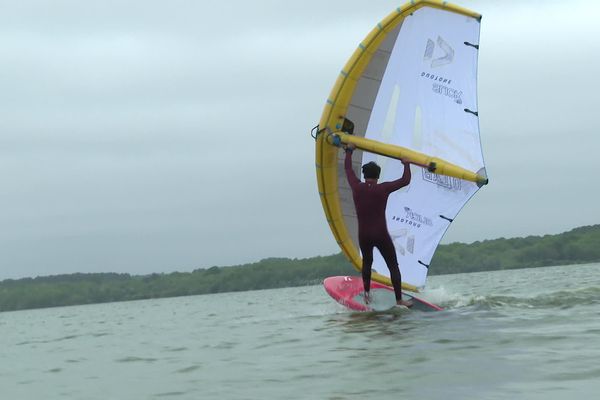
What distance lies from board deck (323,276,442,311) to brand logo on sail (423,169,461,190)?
76.2 inches

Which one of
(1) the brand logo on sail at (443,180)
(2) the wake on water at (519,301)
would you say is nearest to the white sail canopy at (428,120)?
(1) the brand logo on sail at (443,180)

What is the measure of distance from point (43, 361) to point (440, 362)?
23.2 feet

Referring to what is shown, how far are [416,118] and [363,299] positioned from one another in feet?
10.6

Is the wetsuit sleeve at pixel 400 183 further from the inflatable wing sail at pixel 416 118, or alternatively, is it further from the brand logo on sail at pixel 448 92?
the brand logo on sail at pixel 448 92

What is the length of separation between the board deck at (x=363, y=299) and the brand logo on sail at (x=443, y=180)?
6.35 feet

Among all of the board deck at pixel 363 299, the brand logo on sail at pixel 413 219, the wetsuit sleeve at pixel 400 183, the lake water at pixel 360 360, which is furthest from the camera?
the brand logo on sail at pixel 413 219

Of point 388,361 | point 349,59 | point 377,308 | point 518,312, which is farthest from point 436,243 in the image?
point 388,361

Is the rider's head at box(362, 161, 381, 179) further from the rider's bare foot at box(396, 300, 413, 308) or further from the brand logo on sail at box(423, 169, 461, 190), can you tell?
the rider's bare foot at box(396, 300, 413, 308)

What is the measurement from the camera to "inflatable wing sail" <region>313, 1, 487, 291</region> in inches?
537

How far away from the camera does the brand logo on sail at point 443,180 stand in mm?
13719

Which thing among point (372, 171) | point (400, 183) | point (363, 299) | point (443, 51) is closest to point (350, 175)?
point (372, 171)

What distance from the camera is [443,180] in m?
13.8

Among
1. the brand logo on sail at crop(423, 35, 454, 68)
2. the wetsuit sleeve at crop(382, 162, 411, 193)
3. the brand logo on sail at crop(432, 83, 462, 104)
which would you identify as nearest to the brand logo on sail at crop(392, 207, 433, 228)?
the wetsuit sleeve at crop(382, 162, 411, 193)

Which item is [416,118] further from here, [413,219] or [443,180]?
[413,219]
